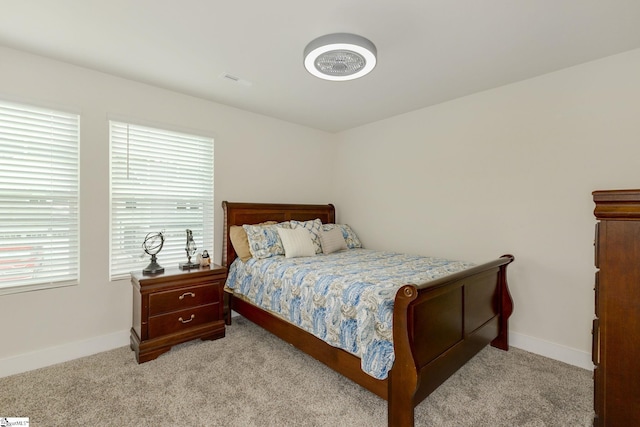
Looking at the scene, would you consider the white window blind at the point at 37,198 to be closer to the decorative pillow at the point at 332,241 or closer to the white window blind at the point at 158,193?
the white window blind at the point at 158,193

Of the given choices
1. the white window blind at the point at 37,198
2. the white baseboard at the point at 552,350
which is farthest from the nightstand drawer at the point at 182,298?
the white baseboard at the point at 552,350

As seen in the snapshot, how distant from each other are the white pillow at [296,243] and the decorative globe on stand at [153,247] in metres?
1.14

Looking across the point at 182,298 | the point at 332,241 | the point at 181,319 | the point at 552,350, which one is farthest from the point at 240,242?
the point at 552,350

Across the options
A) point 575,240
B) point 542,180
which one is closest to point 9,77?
point 542,180

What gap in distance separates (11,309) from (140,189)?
1.26 meters

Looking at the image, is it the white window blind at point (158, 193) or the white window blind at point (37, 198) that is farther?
the white window blind at point (158, 193)

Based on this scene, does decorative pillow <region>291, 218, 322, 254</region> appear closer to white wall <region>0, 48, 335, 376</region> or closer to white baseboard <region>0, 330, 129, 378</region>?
white wall <region>0, 48, 335, 376</region>

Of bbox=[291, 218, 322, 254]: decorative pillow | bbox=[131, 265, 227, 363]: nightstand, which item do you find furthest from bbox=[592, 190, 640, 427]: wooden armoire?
bbox=[131, 265, 227, 363]: nightstand

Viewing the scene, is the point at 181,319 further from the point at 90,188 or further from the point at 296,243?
the point at 90,188

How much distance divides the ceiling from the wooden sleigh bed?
1.59m

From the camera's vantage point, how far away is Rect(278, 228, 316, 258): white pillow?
301 cm

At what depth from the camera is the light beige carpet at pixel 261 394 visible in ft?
5.63

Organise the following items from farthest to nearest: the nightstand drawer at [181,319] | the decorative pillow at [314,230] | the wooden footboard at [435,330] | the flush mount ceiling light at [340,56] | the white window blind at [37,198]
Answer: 1. the decorative pillow at [314,230]
2. the nightstand drawer at [181,319]
3. the white window blind at [37,198]
4. the flush mount ceiling light at [340,56]
5. the wooden footboard at [435,330]

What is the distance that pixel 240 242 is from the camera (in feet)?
10.2
